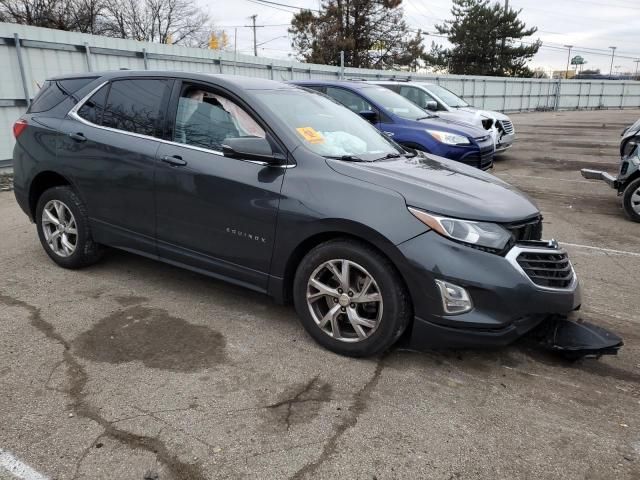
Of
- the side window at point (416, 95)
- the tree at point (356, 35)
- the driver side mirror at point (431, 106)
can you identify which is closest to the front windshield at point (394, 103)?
the driver side mirror at point (431, 106)

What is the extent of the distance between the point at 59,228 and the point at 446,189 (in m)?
3.45

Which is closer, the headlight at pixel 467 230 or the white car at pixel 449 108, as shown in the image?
the headlight at pixel 467 230

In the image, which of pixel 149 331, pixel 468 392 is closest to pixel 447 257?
pixel 468 392

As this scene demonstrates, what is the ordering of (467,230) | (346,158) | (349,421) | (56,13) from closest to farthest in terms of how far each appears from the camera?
(349,421), (467,230), (346,158), (56,13)

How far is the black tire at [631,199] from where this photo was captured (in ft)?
23.0

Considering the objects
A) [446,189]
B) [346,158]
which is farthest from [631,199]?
[346,158]

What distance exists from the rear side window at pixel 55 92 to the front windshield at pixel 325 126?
1898 mm

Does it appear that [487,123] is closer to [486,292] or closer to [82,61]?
[82,61]

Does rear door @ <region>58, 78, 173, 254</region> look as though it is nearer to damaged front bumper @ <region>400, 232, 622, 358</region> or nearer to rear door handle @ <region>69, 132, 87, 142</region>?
rear door handle @ <region>69, 132, 87, 142</region>

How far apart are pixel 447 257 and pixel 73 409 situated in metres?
2.18

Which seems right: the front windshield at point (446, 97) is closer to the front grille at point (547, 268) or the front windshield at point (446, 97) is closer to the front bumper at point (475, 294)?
the front grille at point (547, 268)

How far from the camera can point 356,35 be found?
41.9 metres

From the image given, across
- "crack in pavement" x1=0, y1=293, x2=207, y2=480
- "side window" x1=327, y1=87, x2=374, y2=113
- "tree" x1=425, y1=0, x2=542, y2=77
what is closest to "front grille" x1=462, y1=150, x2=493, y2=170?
"side window" x1=327, y1=87, x2=374, y2=113

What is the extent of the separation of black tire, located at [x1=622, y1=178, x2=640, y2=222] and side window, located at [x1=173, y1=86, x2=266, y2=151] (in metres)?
5.81
